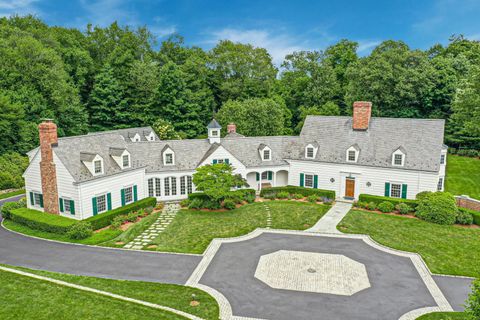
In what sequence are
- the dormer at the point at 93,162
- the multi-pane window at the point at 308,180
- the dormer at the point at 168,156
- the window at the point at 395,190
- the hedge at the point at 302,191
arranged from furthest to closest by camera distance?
the multi-pane window at the point at 308,180, the dormer at the point at 168,156, the hedge at the point at 302,191, the window at the point at 395,190, the dormer at the point at 93,162

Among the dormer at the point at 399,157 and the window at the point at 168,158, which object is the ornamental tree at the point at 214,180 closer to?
the window at the point at 168,158

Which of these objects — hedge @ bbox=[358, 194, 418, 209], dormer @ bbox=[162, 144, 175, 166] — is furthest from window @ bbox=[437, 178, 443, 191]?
dormer @ bbox=[162, 144, 175, 166]

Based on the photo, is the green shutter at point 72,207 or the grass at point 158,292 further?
the green shutter at point 72,207

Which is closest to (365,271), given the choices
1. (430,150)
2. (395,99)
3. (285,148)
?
(430,150)

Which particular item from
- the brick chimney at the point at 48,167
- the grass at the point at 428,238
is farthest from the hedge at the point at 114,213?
the grass at the point at 428,238

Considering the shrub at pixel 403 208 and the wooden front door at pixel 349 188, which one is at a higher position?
the wooden front door at pixel 349 188

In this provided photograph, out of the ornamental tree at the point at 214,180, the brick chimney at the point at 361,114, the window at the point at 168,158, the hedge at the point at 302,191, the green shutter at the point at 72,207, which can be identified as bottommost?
the hedge at the point at 302,191

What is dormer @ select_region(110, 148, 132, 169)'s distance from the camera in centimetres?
3390

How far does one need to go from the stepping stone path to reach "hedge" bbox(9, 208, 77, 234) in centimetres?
548

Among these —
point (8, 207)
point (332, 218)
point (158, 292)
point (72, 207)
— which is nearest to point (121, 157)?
point (72, 207)

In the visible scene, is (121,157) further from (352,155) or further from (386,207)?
(386,207)

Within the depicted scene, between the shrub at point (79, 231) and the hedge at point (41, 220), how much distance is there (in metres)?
0.67

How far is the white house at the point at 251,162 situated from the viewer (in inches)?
1218

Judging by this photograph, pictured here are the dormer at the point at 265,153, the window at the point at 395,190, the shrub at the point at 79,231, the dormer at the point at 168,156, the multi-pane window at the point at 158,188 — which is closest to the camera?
the shrub at the point at 79,231
